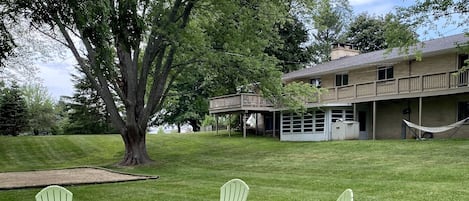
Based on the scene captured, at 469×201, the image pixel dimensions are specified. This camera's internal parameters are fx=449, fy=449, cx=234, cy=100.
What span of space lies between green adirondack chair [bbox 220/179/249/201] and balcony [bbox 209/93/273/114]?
23508 millimetres

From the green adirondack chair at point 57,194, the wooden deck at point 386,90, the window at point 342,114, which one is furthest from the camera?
the window at point 342,114

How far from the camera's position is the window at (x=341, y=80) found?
27391mm

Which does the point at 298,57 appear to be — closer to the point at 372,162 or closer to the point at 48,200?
the point at 372,162

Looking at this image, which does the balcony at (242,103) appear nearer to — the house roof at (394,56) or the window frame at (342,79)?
the house roof at (394,56)

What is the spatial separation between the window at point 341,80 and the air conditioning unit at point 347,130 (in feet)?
13.3

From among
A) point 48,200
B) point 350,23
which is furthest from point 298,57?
point 48,200

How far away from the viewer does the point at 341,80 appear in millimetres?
27625

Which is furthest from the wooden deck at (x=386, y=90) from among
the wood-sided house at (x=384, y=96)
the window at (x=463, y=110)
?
the window at (x=463, y=110)

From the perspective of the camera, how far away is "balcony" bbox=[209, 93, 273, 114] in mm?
28691

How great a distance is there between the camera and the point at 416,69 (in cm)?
2317

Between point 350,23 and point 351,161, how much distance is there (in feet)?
108

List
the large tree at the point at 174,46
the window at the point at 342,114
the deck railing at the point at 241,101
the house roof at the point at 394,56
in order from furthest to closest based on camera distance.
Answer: the deck railing at the point at 241,101 < the window at the point at 342,114 < the house roof at the point at 394,56 < the large tree at the point at 174,46

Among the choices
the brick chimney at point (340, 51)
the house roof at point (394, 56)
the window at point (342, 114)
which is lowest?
the window at point (342, 114)

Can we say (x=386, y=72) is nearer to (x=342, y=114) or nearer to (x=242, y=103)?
(x=342, y=114)
